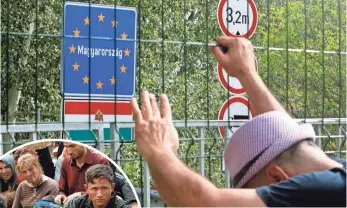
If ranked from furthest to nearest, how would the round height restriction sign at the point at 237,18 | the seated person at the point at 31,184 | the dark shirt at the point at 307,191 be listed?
1. the round height restriction sign at the point at 237,18
2. the seated person at the point at 31,184
3. the dark shirt at the point at 307,191

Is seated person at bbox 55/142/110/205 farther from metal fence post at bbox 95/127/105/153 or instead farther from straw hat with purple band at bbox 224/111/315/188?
straw hat with purple band at bbox 224/111/315/188

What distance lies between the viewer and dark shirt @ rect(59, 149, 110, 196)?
277 cm

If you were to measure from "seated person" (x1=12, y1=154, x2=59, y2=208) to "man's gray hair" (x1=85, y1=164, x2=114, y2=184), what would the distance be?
0.13 m

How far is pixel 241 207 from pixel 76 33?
1896 mm

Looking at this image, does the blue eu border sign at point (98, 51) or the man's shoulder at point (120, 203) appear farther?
the blue eu border sign at point (98, 51)

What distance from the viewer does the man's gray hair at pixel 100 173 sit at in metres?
2.84

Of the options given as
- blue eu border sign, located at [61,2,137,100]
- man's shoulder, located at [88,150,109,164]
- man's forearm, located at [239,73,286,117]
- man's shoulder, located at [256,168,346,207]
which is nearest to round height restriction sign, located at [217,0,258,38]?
blue eu border sign, located at [61,2,137,100]

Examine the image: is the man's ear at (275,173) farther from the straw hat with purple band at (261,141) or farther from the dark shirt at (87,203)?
the dark shirt at (87,203)

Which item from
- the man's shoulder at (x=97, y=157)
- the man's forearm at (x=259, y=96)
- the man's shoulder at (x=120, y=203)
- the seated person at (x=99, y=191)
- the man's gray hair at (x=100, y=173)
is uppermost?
the man's forearm at (x=259, y=96)

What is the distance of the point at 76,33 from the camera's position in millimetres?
3240

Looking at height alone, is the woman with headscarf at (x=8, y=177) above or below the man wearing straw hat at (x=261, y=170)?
below

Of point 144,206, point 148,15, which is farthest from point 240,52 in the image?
point 148,15

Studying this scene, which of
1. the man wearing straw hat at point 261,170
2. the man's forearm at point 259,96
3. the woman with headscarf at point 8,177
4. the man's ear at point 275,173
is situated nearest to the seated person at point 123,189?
the woman with headscarf at point 8,177

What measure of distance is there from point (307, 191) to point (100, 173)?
4.82ft
